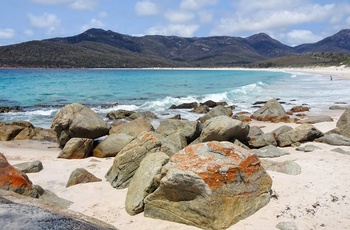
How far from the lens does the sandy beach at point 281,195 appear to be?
18.3ft

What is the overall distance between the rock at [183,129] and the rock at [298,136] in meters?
2.92

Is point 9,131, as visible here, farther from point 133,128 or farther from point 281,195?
point 281,195

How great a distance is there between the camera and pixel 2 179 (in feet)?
19.7

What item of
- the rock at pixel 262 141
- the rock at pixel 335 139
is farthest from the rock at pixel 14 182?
the rock at pixel 335 139

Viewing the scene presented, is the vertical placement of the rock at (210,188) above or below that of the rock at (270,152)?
above

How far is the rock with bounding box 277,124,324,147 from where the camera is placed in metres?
11.0

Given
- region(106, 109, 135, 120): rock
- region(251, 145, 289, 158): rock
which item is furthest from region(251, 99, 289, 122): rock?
region(106, 109, 135, 120): rock

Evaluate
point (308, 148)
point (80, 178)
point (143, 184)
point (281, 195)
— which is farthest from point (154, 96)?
point (281, 195)

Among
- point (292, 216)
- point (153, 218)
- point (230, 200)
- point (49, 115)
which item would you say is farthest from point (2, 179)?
point (49, 115)

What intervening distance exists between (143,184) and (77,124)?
5.90 m

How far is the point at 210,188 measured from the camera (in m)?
5.42

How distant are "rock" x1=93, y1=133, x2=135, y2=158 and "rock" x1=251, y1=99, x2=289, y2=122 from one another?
9.32 m

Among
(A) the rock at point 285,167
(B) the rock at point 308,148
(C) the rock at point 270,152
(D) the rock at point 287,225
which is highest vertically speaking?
(A) the rock at point 285,167

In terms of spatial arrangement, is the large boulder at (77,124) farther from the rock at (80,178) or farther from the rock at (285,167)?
the rock at (285,167)
